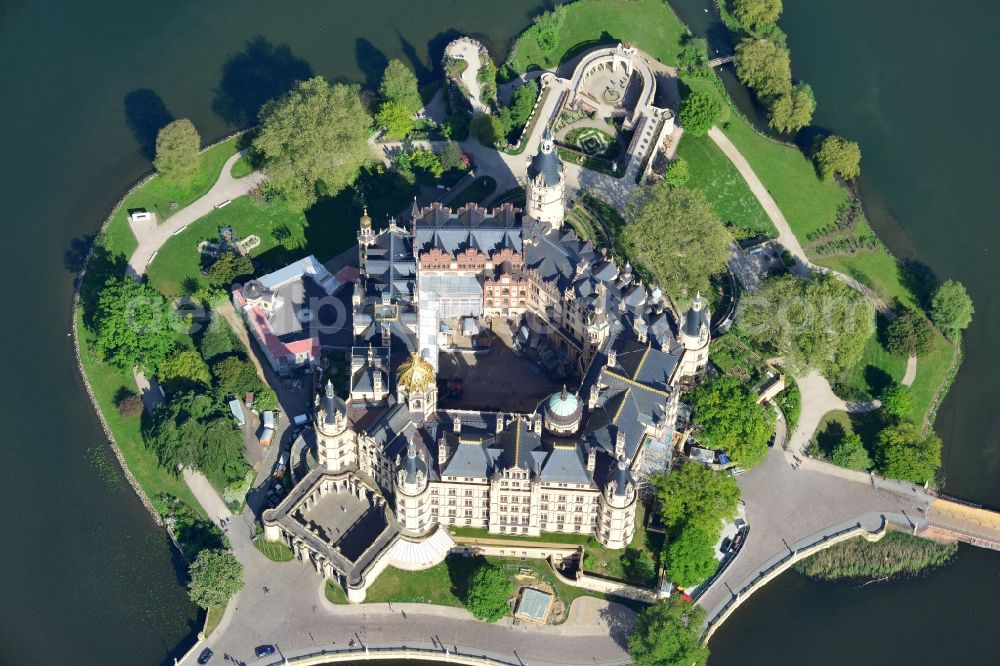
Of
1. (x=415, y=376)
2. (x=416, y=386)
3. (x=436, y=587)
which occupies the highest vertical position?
(x=415, y=376)

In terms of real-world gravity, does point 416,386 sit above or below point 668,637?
above

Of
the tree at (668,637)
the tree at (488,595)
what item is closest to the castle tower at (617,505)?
the tree at (668,637)

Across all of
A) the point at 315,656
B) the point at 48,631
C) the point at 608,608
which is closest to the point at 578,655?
the point at 608,608

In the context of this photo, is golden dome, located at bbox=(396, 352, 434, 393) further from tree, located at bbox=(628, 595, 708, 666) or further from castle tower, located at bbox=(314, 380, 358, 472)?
tree, located at bbox=(628, 595, 708, 666)

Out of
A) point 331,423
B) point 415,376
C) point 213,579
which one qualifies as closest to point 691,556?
point 415,376

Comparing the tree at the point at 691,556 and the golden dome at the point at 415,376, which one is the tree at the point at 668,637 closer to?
the tree at the point at 691,556

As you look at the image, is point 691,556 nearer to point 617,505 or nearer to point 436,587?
point 617,505
